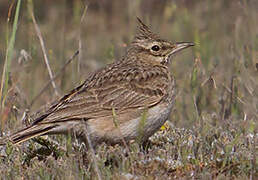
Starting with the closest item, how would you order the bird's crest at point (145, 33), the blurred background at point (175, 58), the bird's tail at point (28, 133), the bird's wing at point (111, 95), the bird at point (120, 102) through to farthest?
1. the bird's tail at point (28, 133)
2. the bird at point (120, 102)
3. the bird's wing at point (111, 95)
4. the bird's crest at point (145, 33)
5. the blurred background at point (175, 58)

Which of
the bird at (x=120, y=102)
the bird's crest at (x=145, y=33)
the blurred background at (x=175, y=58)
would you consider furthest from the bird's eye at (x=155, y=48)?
the blurred background at (x=175, y=58)

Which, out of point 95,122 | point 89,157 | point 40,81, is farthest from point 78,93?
point 40,81

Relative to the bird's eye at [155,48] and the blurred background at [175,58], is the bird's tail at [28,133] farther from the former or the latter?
the bird's eye at [155,48]

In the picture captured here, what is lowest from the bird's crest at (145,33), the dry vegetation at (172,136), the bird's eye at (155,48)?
the dry vegetation at (172,136)

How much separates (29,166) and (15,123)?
1.37 metres

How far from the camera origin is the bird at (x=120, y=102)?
511 centimetres

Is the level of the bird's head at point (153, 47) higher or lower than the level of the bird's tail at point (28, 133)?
higher

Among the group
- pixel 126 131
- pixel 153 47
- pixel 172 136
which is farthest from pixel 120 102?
pixel 153 47

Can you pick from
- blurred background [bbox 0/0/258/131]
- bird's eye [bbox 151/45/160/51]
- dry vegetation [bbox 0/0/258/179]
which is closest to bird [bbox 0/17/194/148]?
bird's eye [bbox 151/45/160/51]

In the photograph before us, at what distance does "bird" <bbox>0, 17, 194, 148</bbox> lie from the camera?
5109mm

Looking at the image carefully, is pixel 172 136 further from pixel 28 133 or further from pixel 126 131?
pixel 28 133

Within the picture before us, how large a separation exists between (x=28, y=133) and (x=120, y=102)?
1.03 m

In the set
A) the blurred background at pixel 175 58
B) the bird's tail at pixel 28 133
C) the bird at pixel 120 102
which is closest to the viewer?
the bird's tail at pixel 28 133

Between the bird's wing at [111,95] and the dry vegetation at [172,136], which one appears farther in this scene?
the bird's wing at [111,95]
